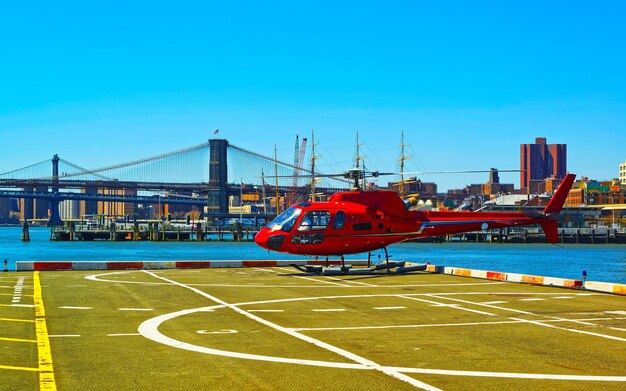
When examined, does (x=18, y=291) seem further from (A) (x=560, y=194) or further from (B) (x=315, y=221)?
(A) (x=560, y=194)

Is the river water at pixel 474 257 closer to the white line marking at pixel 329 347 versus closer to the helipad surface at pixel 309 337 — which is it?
the helipad surface at pixel 309 337

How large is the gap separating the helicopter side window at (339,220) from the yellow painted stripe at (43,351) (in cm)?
1482

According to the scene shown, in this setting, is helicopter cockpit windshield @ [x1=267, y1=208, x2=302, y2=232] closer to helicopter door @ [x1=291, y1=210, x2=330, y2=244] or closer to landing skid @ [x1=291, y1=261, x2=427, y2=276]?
helicopter door @ [x1=291, y1=210, x2=330, y2=244]

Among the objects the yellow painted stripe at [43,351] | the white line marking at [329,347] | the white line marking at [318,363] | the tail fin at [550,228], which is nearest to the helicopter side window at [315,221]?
the tail fin at [550,228]

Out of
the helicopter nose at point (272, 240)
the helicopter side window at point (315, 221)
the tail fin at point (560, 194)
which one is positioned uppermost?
the tail fin at point (560, 194)

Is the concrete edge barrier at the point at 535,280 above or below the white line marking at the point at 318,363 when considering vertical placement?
below

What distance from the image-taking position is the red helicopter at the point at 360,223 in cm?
3409

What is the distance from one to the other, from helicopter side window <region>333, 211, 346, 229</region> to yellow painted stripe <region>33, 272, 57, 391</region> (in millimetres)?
14821

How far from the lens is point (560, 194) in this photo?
35.9 m

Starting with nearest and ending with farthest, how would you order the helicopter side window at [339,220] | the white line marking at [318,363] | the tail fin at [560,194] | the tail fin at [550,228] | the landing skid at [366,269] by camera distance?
the white line marking at [318,363] < the helicopter side window at [339,220] < the landing skid at [366,269] < the tail fin at [560,194] < the tail fin at [550,228]

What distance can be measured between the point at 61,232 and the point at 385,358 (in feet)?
589

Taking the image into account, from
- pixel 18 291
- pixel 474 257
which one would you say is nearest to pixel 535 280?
pixel 18 291

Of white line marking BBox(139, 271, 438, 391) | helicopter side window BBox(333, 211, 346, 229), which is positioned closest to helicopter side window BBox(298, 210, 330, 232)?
helicopter side window BBox(333, 211, 346, 229)

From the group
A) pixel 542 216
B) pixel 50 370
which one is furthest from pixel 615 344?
pixel 542 216
